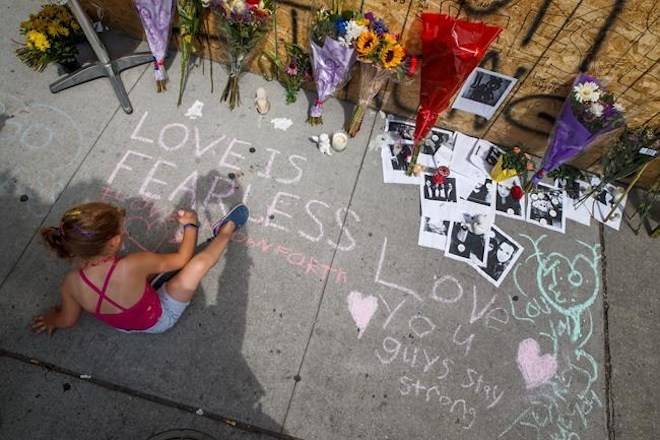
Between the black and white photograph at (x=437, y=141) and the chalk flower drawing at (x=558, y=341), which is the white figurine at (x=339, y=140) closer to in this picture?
the black and white photograph at (x=437, y=141)

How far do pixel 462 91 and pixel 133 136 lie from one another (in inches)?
99.1

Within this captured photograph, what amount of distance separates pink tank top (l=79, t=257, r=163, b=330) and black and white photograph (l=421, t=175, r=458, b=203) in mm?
2005

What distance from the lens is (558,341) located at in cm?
275

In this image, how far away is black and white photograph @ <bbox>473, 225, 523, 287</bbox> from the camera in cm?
290

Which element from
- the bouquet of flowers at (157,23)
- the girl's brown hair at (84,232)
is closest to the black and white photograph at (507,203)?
the girl's brown hair at (84,232)

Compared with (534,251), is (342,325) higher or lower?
lower

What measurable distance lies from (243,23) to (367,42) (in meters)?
0.82

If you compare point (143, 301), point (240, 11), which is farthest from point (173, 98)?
point (143, 301)

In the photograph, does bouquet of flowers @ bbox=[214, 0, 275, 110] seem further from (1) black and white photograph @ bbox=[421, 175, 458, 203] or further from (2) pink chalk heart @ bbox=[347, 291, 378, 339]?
(2) pink chalk heart @ bbox=[347, 291, 378, 339]

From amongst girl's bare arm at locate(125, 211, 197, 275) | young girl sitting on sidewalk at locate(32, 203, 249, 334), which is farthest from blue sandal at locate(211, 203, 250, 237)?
girl's bare arm at locate(125, 211, 197, 275)

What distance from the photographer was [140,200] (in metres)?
2.90

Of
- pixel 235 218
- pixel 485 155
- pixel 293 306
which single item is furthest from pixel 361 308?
pixel 485 155

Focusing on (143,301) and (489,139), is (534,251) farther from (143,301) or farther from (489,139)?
(143,301)

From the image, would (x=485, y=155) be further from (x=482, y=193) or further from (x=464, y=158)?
(x=482, y=193)
